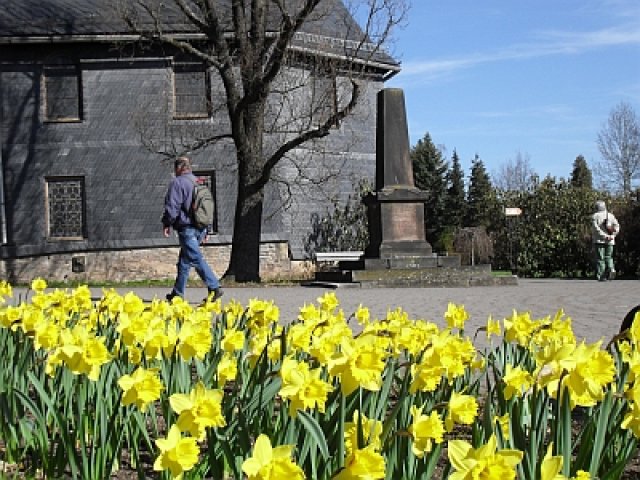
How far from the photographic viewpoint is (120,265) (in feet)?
100

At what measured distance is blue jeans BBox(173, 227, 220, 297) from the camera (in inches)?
497

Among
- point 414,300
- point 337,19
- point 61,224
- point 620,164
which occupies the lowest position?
point 414,300

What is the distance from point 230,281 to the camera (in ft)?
76.5

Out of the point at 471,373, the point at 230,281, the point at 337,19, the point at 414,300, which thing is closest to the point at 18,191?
the point at 230,281

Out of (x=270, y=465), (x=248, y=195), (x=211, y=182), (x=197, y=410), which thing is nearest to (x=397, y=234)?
(x=248, y=195)

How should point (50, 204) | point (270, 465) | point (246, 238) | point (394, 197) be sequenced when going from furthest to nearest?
point (50, 204) → point (246, 238) → point (394, 197) → point (270, 465)

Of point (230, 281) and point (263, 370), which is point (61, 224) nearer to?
point (230, 281)

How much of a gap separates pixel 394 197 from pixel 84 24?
15464 mm

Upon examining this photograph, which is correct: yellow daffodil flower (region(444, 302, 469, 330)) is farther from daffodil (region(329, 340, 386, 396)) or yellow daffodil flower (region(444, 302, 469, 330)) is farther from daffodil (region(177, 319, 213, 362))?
daffodil (region(329, 340, 386, 396))

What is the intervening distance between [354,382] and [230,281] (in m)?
20.9

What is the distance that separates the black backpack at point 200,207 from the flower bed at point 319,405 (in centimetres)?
787

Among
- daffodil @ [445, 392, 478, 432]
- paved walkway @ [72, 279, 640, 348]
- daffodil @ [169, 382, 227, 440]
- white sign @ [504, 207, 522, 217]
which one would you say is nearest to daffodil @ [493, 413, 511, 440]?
daffodil @ [445, 392, 478, 432]

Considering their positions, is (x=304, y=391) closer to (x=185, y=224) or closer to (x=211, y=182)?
(x=185, y=224)

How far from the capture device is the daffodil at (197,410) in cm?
243
